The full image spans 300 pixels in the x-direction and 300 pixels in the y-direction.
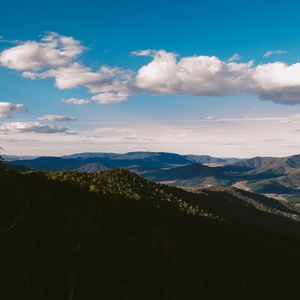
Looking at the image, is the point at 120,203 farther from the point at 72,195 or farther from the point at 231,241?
the point at 231,241

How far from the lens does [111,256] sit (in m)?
122

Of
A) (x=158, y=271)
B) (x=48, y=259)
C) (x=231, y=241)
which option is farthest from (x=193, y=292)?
(x=231, y=241)

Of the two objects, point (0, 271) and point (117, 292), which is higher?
point (0, 271)

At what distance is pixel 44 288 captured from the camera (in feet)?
276

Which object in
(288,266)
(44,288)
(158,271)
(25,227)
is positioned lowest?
(288,266)

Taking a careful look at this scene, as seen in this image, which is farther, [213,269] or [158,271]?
[213,269]

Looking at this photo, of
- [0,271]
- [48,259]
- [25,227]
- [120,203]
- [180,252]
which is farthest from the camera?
[120,203]

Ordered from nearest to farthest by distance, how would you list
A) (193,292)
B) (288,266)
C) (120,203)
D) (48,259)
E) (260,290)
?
(48,259) → (193,292) → (260,290) → (288,266) → (120,203)

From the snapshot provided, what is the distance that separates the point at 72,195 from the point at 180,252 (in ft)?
200

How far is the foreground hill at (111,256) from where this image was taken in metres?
88.8

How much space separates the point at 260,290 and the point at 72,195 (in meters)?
93.5

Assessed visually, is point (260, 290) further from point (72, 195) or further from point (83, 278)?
point (72, 195)

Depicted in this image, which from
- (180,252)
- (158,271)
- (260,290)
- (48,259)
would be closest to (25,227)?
(48,259)

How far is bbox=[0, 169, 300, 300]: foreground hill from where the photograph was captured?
8881cm
